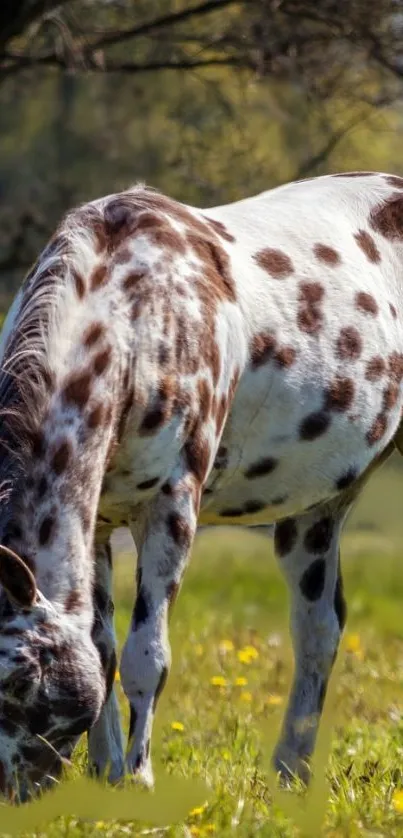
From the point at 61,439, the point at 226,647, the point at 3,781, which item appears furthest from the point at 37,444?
the point at 226,647

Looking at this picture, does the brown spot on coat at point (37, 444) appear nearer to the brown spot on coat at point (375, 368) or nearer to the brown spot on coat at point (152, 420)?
the brown spot on coat at point (152, 420)

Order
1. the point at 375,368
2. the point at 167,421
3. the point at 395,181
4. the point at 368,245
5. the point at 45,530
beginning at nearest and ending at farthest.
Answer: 1. the point at 45,530
2. the point at 167,421
3. the point at 375,368
4. the point at 368,245
5. the point at 395,181

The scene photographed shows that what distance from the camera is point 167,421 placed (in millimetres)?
5434

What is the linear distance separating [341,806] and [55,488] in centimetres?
127

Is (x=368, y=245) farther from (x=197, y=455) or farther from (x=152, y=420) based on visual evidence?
(x=152, y=420)

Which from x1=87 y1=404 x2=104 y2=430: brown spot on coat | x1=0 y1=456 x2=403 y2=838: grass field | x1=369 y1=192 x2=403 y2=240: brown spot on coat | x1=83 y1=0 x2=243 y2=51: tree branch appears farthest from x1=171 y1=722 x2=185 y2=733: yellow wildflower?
x1=83 y1=0 x2=243 y2=51: tree branch

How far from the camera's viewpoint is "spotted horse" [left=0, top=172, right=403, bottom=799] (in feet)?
16.4

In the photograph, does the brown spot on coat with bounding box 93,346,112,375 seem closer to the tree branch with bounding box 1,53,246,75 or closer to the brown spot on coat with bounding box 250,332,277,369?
the brown spot on coat with bounding box 250,332,277,369

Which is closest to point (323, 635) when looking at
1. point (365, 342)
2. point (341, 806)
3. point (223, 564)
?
point (365, 342)

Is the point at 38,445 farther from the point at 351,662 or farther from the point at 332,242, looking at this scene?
the point at 351,662

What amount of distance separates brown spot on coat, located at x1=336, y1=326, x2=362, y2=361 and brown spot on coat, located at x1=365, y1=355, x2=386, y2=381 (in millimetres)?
82

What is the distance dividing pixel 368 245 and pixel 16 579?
8.94ft

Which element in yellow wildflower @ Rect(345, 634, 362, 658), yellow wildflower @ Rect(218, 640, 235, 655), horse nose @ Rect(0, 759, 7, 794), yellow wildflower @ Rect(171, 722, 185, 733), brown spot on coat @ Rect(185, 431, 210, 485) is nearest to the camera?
horse nose @ Rect(0, 759, 7, 794)

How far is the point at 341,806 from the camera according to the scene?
5.06m
